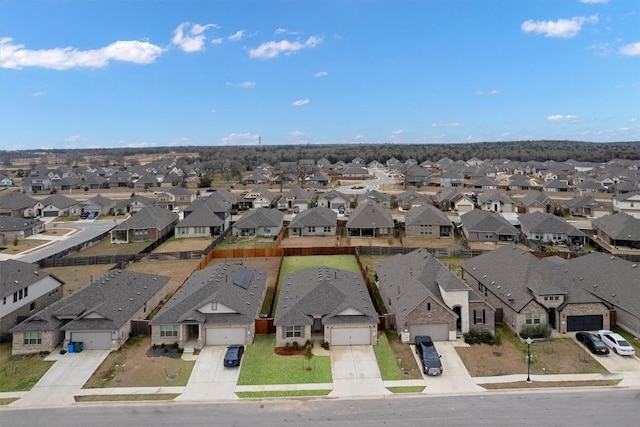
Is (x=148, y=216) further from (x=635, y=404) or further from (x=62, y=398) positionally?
(x=635, y=404)

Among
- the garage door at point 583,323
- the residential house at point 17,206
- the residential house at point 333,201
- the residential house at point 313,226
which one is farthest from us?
the residential house at point 333,201

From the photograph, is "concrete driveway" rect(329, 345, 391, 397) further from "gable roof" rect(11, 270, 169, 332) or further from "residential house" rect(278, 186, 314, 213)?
"residential house" rect(278, 186, 314, 213)

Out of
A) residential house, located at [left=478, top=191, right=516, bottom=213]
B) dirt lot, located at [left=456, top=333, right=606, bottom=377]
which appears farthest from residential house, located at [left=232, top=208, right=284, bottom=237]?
residential house, located at [left=478, top=191, right=516, bottom=213]

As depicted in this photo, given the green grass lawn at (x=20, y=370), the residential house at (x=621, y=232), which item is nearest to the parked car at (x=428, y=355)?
the green grass lawn at (x=20, y=370)

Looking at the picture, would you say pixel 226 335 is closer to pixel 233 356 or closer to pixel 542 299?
pixel 233 356

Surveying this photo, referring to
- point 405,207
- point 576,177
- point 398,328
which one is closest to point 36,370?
point 398,328

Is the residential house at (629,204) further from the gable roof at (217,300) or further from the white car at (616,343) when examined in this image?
the gable roof at (217,300)

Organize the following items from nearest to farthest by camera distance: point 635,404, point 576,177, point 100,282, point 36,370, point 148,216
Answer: point 635,404, point 36,370, point 100,282, point 148,216, point 576,177
